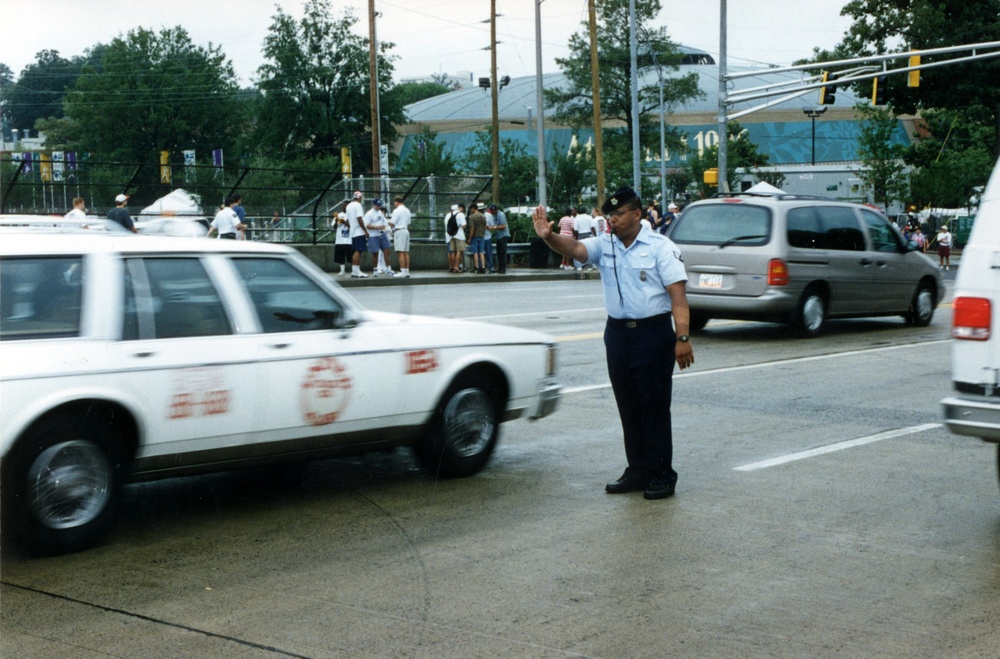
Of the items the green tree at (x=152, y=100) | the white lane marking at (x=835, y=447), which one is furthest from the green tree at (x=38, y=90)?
the white lane marking at (x=835, y=447)

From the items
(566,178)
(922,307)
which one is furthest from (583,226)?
(566,178)

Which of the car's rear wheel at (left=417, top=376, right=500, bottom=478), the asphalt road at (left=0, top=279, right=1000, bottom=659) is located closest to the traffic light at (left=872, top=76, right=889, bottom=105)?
the asphalt road at (left=0, top=279, right=1000, bottom=659)

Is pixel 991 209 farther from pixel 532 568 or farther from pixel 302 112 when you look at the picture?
pixel 302 112

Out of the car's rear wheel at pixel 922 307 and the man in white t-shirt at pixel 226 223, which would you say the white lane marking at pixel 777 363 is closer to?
the car's rear wheel at pixel 922 307

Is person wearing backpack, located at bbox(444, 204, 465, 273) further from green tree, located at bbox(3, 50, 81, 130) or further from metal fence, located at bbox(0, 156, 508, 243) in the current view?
green tree, located at bbox(3, 50, 81, 130)

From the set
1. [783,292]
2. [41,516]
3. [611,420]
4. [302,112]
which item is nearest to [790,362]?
[783,292]

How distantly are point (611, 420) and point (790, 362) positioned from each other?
4399 millimetres

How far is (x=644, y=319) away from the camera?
7.14 metres

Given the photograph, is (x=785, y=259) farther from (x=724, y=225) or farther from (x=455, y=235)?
(x=455, y=235)

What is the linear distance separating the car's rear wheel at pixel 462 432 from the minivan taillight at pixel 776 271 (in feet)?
27.3

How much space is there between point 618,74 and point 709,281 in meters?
85.9

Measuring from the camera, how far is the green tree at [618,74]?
9794 centimetres

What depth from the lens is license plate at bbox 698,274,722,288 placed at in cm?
1576

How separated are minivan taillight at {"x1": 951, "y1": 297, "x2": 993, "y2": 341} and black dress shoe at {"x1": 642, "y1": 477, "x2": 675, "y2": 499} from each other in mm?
A: 1798
